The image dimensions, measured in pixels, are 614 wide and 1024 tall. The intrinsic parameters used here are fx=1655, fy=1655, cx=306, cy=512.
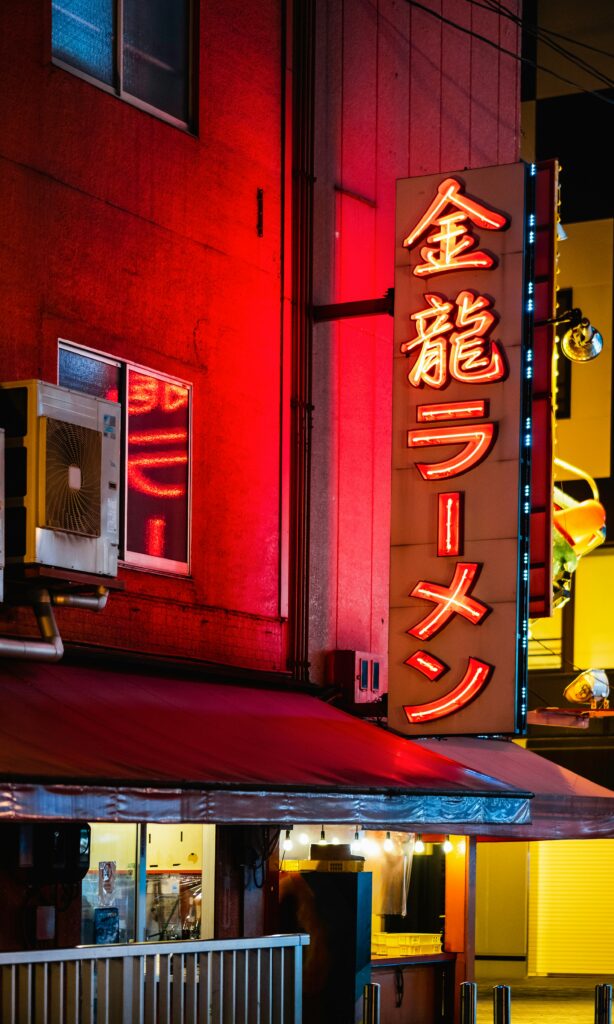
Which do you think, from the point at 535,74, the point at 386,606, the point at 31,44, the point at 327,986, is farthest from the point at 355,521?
the point at 535,74

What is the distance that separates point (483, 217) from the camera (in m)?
15.1

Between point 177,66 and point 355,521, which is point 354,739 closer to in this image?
point 355,521

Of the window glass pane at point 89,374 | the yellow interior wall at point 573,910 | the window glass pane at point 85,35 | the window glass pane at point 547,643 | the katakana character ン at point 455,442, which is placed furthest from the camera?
the window glass pane at point 547,643

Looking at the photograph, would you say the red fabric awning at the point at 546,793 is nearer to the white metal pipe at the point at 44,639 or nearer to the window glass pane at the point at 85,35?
Result: the white metal pipe at the point at 44,639

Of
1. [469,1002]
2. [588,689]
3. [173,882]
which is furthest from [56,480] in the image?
[588,689]

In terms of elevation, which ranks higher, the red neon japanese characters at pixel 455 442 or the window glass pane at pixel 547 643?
the red neon japanese characters at pixel 455 442

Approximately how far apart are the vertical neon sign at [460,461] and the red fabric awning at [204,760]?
0.74m

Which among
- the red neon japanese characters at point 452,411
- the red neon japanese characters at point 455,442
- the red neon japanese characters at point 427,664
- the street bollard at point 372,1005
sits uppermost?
the red neon japanese characters at point 452,411

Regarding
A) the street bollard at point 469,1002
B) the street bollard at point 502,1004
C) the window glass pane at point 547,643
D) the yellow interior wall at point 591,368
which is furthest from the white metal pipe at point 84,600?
the window glass pane at point 547,643

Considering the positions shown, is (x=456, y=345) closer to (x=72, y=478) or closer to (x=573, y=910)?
(x=72, y=478)

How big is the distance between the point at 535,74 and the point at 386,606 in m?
13.7

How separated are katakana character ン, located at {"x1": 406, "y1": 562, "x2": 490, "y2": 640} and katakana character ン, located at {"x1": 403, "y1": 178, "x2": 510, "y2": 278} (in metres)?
2.78

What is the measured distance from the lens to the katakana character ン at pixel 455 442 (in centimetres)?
1470

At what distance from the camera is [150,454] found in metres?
14.7
